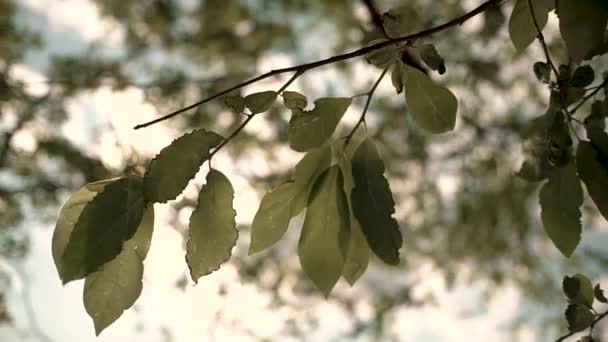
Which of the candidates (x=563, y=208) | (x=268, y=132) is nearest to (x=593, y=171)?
(x=563, y=208)

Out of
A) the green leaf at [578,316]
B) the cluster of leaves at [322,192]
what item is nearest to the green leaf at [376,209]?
the cluster of leaves at [322,192]

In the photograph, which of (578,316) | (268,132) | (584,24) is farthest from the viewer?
(268,132)

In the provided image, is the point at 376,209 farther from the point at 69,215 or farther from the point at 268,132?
the point at 268,132

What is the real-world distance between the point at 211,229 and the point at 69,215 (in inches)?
2.0

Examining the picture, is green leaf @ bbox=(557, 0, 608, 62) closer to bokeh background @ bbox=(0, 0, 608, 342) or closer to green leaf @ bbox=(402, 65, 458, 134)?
green leaf @ bbox=(402, 65, 458, 134)

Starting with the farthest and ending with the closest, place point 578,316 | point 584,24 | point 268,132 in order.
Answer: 1. point 268,132
2. point 578,316
3. point 584,24

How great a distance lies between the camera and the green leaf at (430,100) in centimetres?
27

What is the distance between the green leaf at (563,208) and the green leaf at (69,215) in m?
0.17

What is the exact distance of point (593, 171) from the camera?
248mm

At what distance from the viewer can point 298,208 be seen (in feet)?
0.89

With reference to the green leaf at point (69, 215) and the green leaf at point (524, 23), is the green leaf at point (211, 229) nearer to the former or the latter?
the green leaf at point (69, 215)

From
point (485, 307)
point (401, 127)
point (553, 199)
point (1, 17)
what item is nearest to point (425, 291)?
point (485, 307)

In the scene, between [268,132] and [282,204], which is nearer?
[282,204]

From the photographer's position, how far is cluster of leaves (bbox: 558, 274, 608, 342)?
31 centimetres
